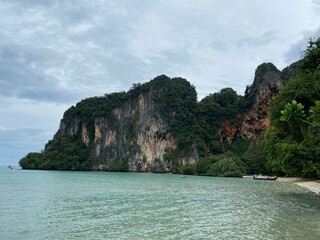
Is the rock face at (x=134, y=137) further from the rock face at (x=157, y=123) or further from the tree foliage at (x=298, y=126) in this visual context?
the tree foliage at (x=298, y=126)

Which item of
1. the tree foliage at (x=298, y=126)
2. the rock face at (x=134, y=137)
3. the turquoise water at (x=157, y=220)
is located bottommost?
the turquoise water at (x=157, y=220)

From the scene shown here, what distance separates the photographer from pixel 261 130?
9669 centimetres

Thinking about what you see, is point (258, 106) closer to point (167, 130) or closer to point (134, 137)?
point (167, 130)

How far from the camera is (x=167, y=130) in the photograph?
100062mm

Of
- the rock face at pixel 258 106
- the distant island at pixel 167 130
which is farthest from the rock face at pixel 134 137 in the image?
the rock face at pixel 258 106

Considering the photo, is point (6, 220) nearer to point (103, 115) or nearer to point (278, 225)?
point (278, 225)

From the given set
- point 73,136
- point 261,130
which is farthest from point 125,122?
point 261,130

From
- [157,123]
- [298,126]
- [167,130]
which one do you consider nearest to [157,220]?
[298,126]

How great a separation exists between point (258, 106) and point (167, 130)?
81.2 feet

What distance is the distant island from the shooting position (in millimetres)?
92750

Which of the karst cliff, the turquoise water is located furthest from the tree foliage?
the karst cliff

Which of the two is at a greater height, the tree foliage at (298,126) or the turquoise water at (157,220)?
the tree foliage at (298,126)

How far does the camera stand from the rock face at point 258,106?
9194 centimetres

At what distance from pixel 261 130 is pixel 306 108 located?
249 feet
